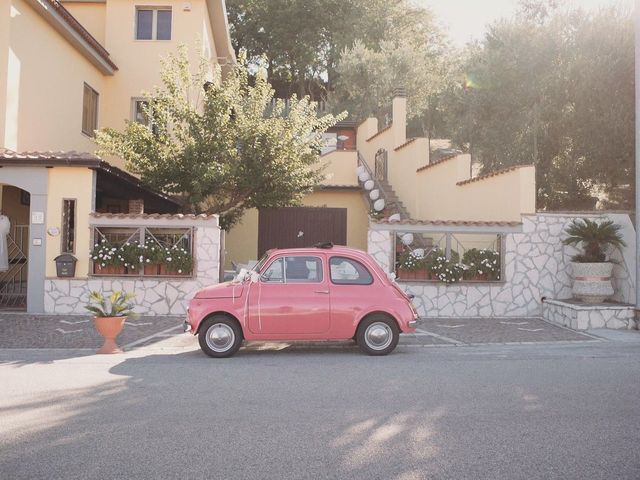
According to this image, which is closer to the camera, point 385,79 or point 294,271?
point 294,271

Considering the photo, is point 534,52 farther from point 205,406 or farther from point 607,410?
point 205,406

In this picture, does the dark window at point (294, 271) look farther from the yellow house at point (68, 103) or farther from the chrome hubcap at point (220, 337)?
the yellow house at point (68, 103)

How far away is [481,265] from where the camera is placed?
41.9 feet

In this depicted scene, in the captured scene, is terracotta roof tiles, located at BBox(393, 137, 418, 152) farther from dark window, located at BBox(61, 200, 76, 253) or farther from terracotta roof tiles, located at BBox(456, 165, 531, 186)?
dark window, located at BBox(61, 200, 76, 253)

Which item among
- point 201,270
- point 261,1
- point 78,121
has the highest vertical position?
point 261,1

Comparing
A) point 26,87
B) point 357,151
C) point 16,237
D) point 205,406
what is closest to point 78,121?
point 26,87

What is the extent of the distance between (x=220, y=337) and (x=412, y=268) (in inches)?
226

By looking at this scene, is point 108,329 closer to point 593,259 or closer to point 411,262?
point 411,262

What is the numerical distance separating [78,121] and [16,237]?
155 inches

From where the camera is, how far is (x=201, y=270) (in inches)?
494

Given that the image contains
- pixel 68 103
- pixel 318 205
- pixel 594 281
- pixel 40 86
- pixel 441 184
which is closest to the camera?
pixel 594 281

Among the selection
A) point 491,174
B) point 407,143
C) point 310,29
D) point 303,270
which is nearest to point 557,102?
point 407,143

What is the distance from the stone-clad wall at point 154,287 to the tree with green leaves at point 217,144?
6.55 feet

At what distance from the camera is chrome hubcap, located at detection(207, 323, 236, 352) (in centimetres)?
828
